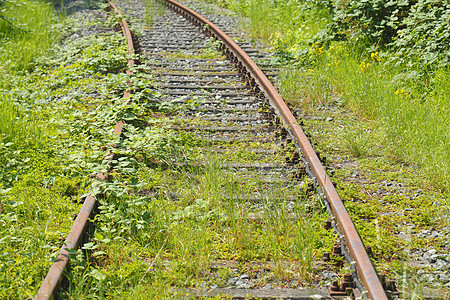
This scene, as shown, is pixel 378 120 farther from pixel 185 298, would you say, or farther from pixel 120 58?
pixel 120 58

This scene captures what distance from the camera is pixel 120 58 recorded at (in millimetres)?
7637

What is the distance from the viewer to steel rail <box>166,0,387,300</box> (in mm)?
2788

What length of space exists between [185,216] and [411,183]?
2.12 m

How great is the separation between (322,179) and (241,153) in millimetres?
1204

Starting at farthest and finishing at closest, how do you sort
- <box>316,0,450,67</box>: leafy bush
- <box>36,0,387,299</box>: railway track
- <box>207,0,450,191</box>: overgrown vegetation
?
<box>316,0,450,67</box>: leafy bush → <box>207,0,450,191</box>: overgrown vegetation → <box>36,0,387,299</box>: railway track

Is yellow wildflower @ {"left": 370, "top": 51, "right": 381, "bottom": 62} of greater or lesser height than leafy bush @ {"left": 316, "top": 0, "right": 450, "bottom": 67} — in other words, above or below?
below

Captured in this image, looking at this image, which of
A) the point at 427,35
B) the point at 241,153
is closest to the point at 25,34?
the point at 241,153

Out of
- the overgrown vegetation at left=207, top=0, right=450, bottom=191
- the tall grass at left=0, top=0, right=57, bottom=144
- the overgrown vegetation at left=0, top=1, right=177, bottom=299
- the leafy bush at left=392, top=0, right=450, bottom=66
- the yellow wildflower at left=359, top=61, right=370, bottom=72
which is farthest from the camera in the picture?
the yellow wildflower at left=359, top=61, right=370, bottom=72

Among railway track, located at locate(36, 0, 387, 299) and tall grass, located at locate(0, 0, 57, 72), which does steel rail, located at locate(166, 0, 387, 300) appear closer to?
railway track, located at locate(36, 0, 387, 299)

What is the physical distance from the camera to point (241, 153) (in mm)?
4930

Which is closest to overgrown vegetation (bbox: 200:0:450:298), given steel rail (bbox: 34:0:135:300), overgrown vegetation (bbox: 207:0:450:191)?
overgrown vegetation (bbox: 207:0:450:191)

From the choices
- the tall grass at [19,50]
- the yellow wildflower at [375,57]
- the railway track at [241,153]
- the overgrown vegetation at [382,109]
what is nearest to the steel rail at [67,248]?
the railway track at [241,153]

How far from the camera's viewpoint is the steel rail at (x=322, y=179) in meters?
2.79

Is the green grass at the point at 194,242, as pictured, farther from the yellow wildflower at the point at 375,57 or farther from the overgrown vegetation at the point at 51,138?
the yellow wildflower at the point at 375,57
